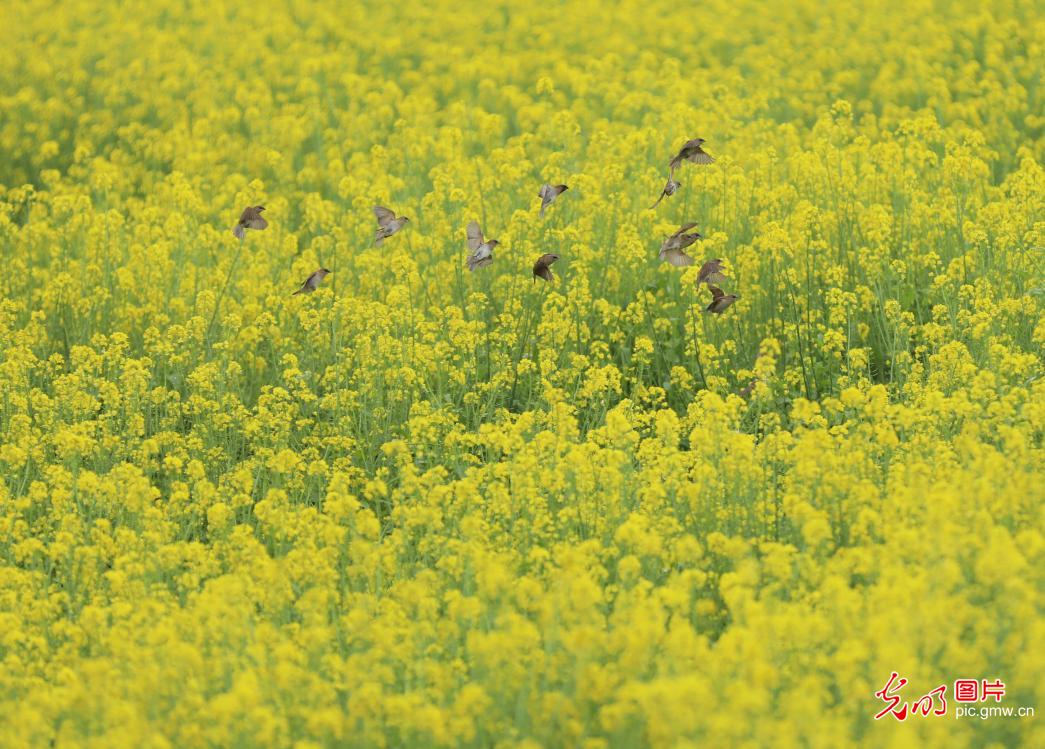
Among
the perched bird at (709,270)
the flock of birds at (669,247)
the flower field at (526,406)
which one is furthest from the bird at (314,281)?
the perched bird at (709,270)

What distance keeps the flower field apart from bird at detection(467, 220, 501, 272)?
0.23 ft

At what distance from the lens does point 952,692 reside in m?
3.17

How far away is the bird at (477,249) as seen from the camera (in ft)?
17.9

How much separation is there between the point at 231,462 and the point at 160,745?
7.71ft

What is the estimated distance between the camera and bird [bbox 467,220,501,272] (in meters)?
5.47

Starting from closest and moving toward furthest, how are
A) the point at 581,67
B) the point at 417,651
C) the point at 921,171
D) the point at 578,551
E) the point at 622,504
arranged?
1. the point at 417,651
2. the point at 578,551
3. the point at 622,504
4. the point at 921,171
5. the point at 581,67

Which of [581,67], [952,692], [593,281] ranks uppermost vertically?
[581,67]

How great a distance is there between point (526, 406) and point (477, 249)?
65cm

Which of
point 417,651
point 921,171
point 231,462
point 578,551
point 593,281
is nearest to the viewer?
point 417,651

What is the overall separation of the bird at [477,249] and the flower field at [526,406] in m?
0.07

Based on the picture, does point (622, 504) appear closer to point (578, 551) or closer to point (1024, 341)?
point (578, 551)

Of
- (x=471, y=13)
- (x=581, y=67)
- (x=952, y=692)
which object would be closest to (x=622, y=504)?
(x=952, y=692)

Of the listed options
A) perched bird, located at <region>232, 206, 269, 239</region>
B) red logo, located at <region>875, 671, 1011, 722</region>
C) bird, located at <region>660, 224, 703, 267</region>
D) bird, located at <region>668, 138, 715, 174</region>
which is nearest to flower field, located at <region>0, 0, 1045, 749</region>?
red logo, located at <region>875, 671, 1011, 722</region>

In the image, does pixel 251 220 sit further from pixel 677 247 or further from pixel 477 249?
pixel 677 247
